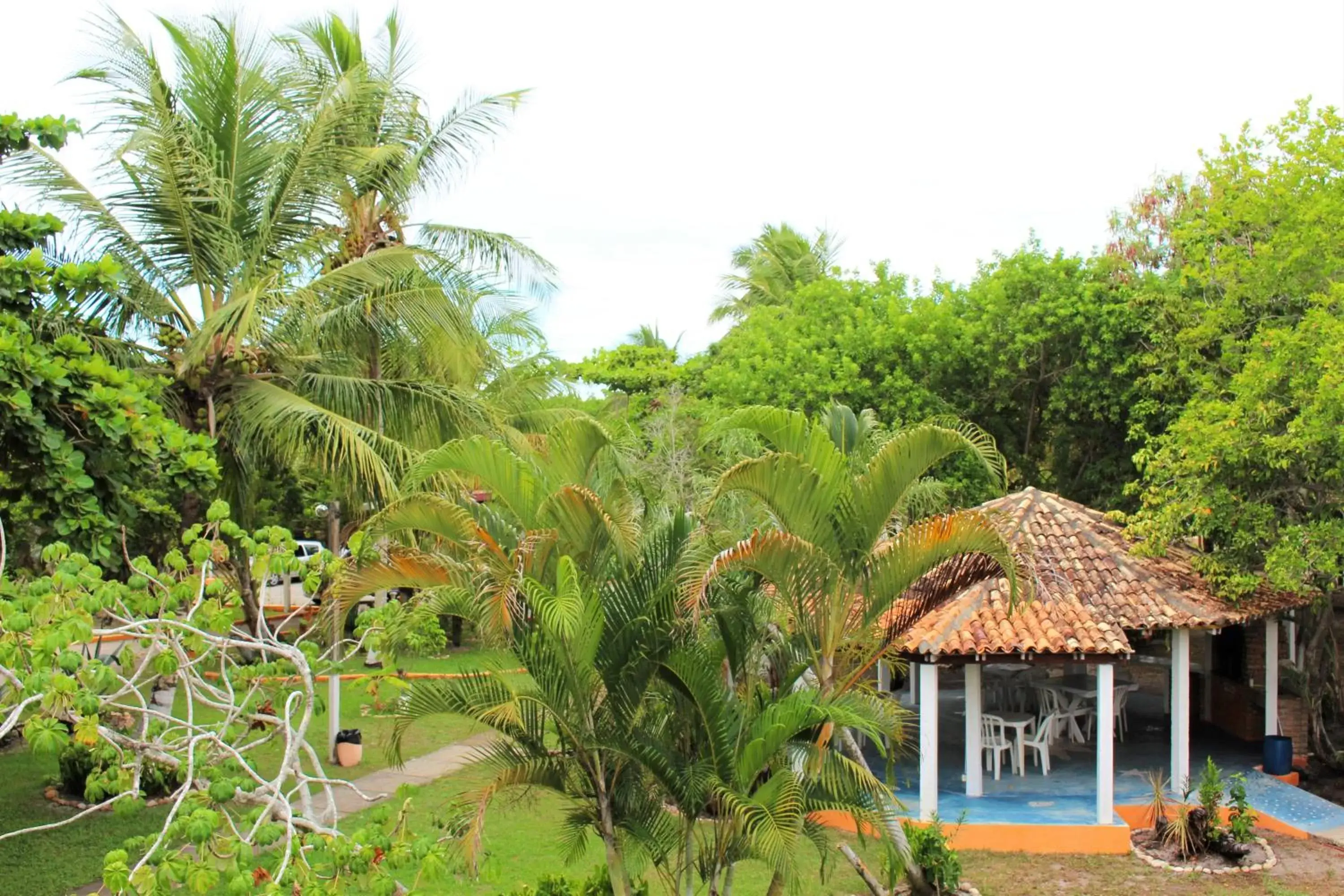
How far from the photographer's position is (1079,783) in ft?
45.6

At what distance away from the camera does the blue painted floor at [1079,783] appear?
12805 mm

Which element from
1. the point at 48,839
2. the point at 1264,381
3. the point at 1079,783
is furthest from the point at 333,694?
the point at 1264,381

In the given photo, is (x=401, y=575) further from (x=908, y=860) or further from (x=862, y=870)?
(x=908, y=860)

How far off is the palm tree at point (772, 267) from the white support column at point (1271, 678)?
17936 mm

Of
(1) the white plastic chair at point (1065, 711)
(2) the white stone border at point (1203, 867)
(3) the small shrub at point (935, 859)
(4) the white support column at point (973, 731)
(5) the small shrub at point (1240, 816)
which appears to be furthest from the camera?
(1) the white plastic chair at point (1065, 711)

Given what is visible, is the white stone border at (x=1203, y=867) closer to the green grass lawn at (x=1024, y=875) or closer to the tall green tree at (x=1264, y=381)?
the green grass lawn at (x=1024, y=875)

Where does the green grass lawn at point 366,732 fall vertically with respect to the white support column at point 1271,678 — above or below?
below

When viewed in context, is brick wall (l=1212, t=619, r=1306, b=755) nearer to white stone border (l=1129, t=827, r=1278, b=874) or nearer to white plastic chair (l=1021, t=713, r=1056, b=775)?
white plastic chair (l=1021, t=713, r=1056, b=775)

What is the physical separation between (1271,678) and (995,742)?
383 centimetres

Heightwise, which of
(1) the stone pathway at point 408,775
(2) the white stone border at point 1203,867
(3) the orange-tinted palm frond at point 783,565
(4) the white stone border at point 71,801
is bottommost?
(1) the stone pathway at point 408,775

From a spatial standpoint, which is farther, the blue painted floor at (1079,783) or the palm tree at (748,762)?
the blue painted floor at (1079,783)

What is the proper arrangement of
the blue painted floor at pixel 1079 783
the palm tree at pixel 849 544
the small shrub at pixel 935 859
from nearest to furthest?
the palm tree at pixel 849 544
the small shrub at pixel 935 859
the blue painted floor at pixel 1079 783

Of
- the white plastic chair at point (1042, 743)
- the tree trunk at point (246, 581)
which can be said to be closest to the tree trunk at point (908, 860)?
the white plastic chair at point (1042, 743)

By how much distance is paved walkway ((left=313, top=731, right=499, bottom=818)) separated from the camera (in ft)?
43.4
